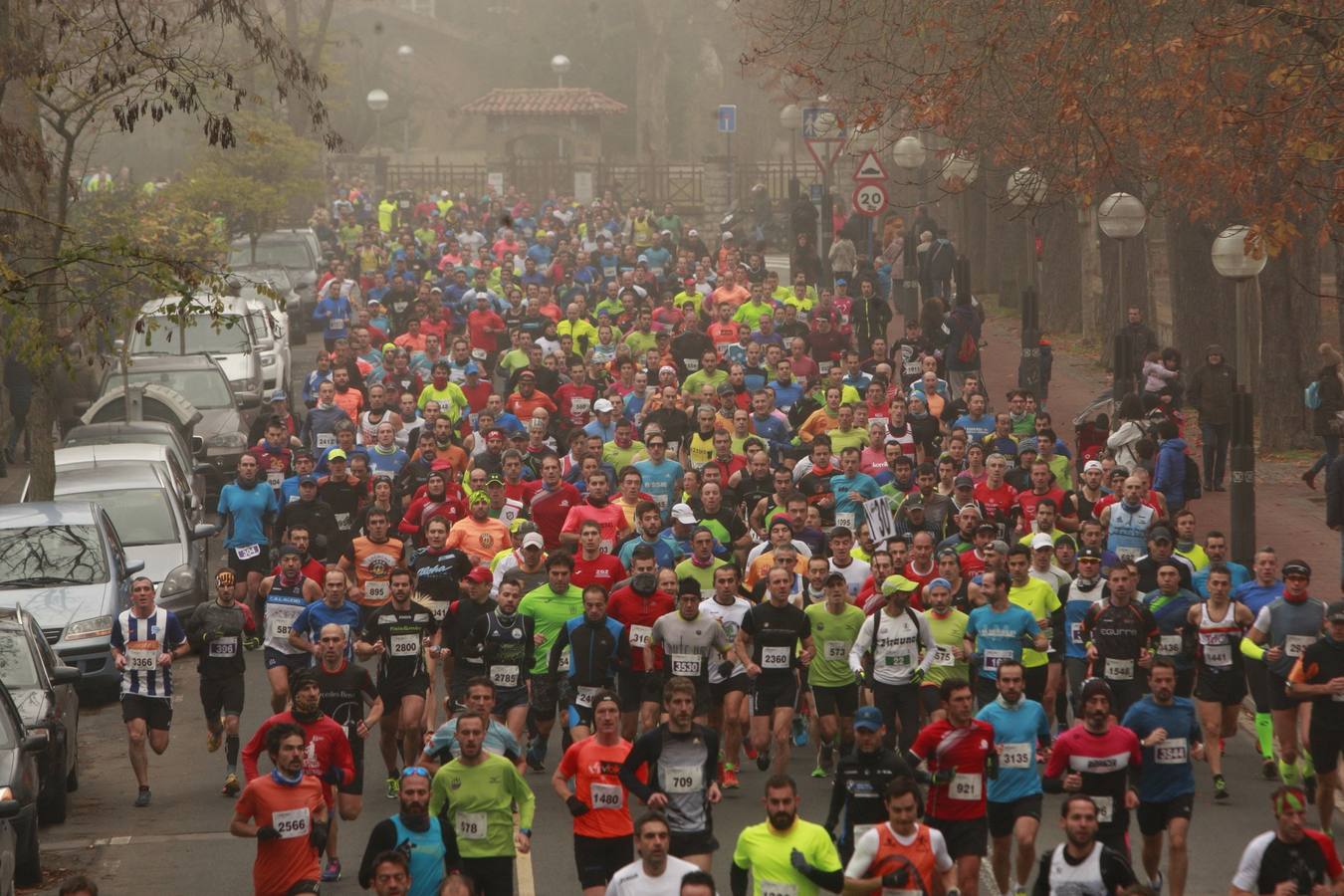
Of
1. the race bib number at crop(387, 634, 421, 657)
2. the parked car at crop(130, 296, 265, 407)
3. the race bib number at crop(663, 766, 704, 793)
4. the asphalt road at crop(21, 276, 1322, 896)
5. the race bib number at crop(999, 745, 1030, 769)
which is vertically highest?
the parked car at crop(130, 296, 265, 407)

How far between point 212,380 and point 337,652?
50.1 ft

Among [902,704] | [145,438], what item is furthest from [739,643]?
[145,438]

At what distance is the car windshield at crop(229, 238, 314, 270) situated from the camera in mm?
44625

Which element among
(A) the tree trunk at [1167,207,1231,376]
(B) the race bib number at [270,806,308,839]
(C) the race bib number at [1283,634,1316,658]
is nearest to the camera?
(B) the race bib number at [270,806,308,839]

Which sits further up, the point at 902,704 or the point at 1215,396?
the point at 1215,396

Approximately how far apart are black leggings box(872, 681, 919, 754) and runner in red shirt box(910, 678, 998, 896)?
2471 mm

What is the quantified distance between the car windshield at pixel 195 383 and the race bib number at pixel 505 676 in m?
14.4

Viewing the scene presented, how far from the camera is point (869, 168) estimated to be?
32.9 m

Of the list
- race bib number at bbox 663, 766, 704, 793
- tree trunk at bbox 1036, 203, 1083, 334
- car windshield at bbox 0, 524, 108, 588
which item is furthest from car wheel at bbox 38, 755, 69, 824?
tree trunk at bbox 1036, 203, 1083, 334

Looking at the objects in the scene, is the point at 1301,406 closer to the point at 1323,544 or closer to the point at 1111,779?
the point at 1323,544

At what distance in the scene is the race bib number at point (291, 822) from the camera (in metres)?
11.8

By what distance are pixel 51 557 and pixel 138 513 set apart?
7.79ft

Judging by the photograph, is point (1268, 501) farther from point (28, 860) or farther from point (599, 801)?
point (28, 860)

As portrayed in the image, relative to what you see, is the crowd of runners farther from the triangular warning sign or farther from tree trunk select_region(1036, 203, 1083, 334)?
tree trunk select_region(1036, 203, 1083, 334)
